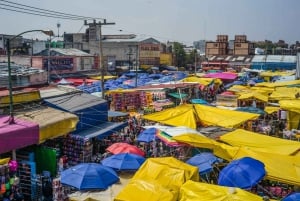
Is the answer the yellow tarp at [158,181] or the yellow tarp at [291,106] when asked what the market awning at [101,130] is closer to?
the yellow tarp at [158,181]

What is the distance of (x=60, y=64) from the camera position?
44.3 meters

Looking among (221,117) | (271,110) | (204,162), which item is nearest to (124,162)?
(204,162)

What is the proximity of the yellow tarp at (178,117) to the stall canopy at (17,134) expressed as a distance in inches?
224

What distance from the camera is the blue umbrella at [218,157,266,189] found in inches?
398

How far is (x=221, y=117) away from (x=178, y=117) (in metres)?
2.18

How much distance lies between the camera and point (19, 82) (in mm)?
28062

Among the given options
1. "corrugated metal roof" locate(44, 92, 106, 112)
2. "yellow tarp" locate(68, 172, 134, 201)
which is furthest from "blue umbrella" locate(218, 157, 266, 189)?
"corrugated metal roof" locate(44, 92, 106, 112)

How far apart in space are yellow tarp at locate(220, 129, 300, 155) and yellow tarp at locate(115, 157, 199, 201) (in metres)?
3.72

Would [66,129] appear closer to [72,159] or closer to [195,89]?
[72,159]

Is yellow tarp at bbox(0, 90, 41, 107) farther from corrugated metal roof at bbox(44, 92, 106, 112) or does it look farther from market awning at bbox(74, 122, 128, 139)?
market awning at bbox(74, 122, 128, 139)

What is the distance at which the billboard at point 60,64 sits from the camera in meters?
41.8

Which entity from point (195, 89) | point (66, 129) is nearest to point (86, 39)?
point (195, 89)

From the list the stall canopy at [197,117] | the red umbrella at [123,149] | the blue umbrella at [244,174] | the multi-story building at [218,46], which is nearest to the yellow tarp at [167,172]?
the blue umbrella at [244,174]

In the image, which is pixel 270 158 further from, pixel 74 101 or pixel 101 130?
pixel 74 101
